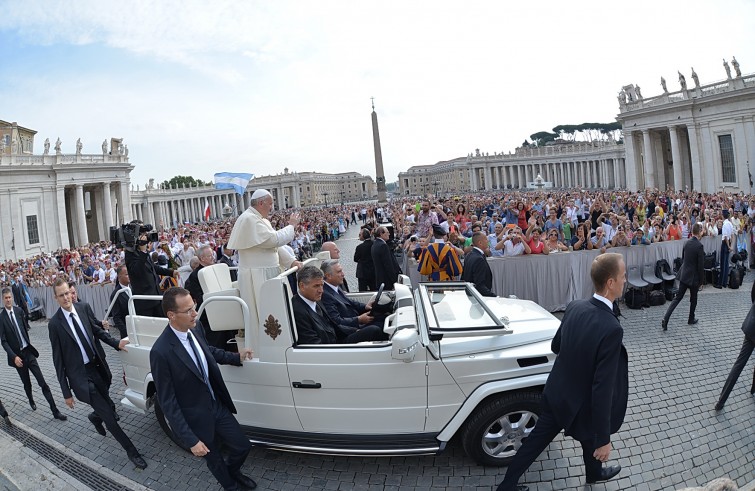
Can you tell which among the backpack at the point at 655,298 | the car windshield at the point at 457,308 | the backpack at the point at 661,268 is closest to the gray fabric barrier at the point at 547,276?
the backpack at the point at 661,268

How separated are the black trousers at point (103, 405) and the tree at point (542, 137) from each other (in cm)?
14992

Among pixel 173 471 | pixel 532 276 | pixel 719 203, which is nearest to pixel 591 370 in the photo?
pixel 173 471

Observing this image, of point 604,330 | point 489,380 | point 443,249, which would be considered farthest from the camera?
point 443,249

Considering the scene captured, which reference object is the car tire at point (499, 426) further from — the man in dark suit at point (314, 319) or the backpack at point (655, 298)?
the backpack at point (655, 298)

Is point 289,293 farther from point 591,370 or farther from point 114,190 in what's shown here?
point 114,190

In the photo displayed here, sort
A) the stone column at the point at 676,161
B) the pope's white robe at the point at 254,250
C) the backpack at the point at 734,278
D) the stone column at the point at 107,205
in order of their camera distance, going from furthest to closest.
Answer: the stone column at the point at 107,205 < the stone column at the point at 676,161 < the backpack at the point at 734,278 < the pope's white robe at the point at 254,250

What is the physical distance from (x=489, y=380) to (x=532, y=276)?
6.58 meters

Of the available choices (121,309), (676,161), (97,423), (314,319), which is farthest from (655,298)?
(676,161)

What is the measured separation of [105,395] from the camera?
19.0 ft

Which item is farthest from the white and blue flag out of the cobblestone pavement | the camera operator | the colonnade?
the colonnade

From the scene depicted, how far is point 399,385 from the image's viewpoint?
175 inches

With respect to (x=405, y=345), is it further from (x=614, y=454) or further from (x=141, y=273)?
(x=141, y=273)

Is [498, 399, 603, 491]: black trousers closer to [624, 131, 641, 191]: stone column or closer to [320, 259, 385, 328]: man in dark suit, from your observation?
[320, 259, 385, 328]: man in dark suit

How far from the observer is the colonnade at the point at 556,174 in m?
78.7
